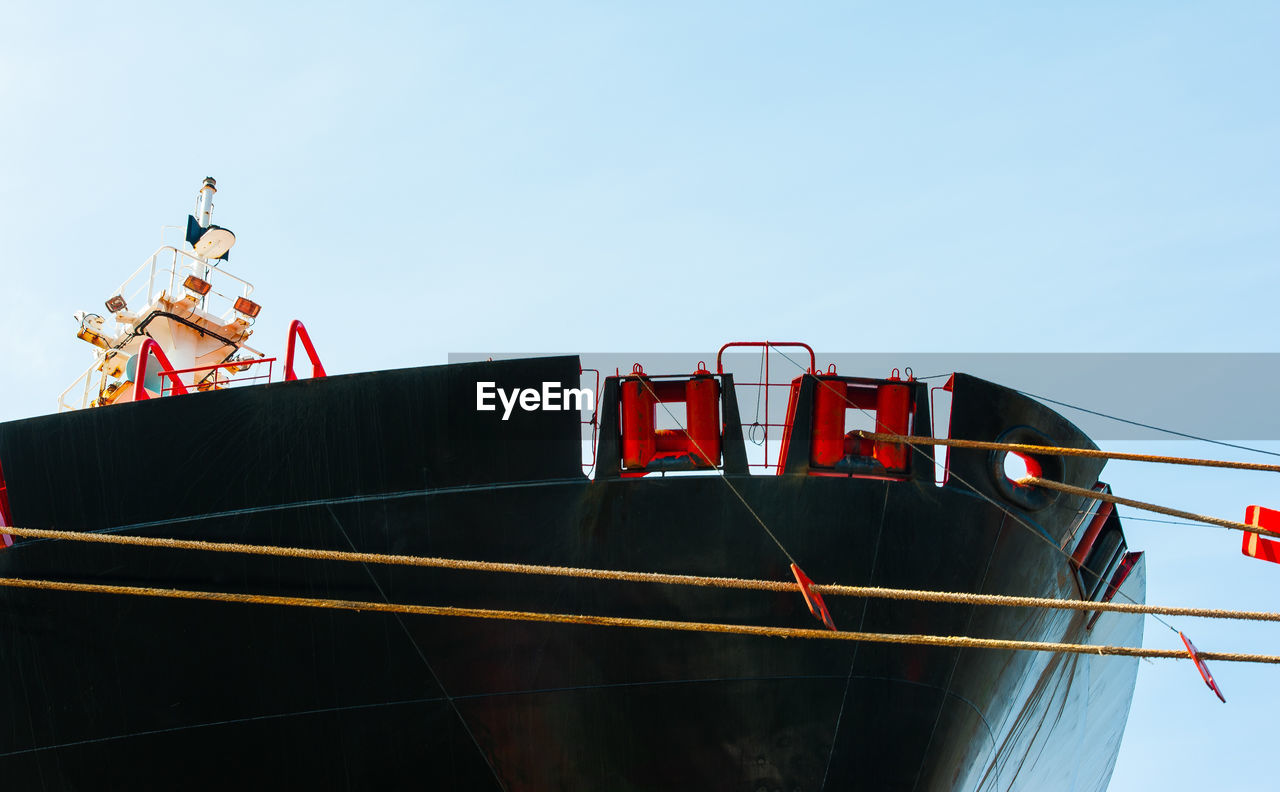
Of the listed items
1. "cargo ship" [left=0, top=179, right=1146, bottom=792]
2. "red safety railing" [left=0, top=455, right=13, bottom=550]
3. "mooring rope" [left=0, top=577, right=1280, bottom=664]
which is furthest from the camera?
"red safety railing" [left=0, top=455, right=13, bottom=550]

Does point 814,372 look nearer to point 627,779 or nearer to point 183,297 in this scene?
point 627,779

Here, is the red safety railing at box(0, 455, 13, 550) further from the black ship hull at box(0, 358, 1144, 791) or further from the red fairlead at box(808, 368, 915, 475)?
the red fairlead at box(808, 368, 915, 475)

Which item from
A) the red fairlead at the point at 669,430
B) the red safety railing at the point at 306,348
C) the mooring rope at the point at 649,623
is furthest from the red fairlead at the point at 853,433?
the red safety railing at the point at 306,348

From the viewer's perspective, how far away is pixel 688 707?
7.97 meters

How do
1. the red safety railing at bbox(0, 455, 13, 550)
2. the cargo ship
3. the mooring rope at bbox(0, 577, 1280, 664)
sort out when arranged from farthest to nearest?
the red safety railing at bbox(0, 455, 13, 550), the cargo ship, the mooring rope at bbox(0, 577, 1280, 664)

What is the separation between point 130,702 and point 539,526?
3.85 m

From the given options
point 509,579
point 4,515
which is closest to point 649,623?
point 509,579

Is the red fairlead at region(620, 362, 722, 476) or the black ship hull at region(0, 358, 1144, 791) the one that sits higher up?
the red fairlead at region(620, 362, 722, 476)

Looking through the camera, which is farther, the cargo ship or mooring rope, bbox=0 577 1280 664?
the cargo ship
